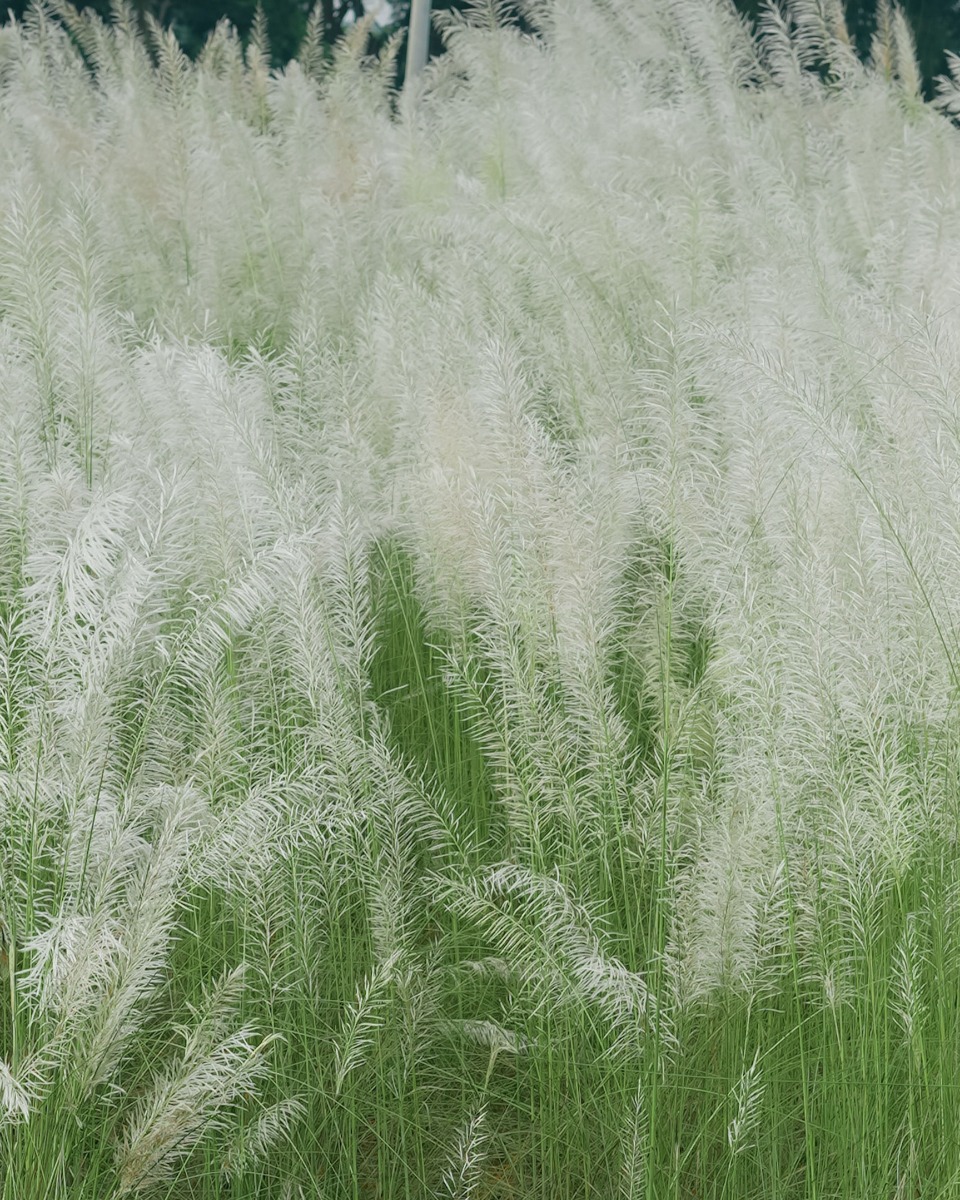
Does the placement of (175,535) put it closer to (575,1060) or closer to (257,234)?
(575,1060)

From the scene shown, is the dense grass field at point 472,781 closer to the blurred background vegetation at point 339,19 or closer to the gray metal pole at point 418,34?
the gray metal pole at point 418,34

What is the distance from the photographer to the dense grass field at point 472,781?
1641mm

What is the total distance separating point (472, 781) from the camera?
2354mm

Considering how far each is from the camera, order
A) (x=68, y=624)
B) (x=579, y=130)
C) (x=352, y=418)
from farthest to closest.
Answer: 1. (x=579, y=130)
2. (x=352, y=418)
3. (x=68, y=624)

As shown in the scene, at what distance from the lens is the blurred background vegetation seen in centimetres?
1345

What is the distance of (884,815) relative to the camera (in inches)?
66.4

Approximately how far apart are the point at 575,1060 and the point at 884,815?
1.73 feet

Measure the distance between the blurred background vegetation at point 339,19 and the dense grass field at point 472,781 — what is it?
10970 millimetres

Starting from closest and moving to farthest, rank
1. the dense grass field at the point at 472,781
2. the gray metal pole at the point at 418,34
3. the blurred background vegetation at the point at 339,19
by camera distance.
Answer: the dense grass field at the point at 472,781 < the gray metal pole at the point at 418,34 < the blurred background vegetation at the point at 339,19

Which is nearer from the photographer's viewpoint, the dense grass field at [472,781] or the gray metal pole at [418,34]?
the dense grass field at [472,781]

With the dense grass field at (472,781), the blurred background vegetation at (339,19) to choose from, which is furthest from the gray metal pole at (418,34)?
the blurred background vegetation at (339,19)

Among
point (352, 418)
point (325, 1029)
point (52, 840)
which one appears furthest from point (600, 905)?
point (352, 418)

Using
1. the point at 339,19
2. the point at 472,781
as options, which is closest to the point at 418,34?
the point at 472,781

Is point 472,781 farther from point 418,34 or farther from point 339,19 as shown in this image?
point 339,19
